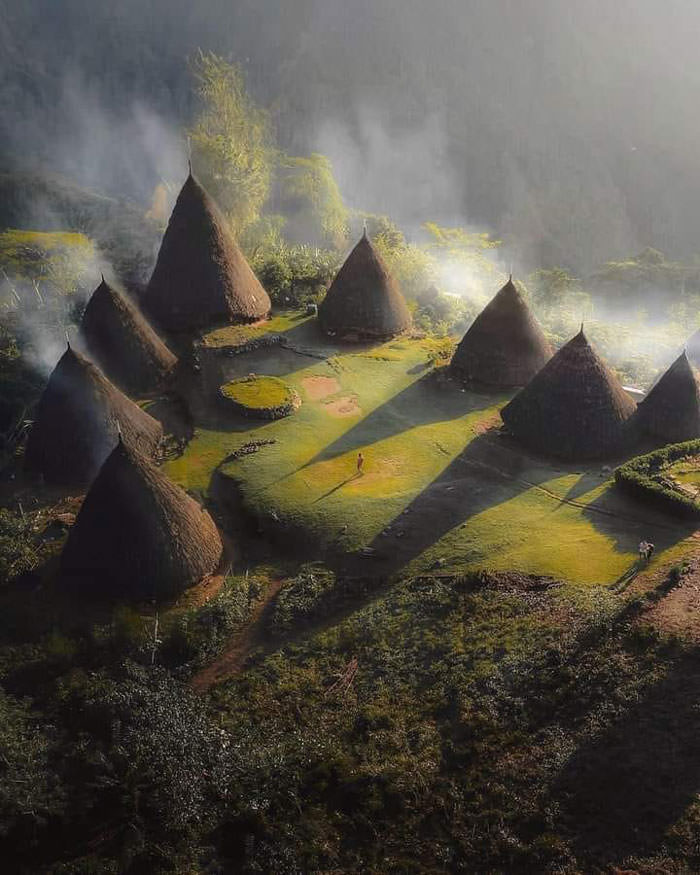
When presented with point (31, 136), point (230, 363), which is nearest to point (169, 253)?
point (230, 363)

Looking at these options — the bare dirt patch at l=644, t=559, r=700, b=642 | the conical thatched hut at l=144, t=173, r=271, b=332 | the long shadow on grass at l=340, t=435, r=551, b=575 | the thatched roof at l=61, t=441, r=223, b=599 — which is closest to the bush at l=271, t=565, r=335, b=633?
the long shadow on grass at l=340, t=435, r=551, b=575

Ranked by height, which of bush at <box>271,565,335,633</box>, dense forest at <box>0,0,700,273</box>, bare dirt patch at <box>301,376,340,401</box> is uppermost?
dense forest at <box>0,0,700,273</box>

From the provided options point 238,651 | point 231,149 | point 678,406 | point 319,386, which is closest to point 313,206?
point 231,149

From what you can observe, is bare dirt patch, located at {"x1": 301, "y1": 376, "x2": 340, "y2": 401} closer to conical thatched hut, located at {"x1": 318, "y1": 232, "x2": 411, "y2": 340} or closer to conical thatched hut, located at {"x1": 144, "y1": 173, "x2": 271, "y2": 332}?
conical thatched hut, located at {"x1": 318, "y1": 232, "x2": 411, "y2": 340}

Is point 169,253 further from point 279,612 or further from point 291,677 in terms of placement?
point 291,677

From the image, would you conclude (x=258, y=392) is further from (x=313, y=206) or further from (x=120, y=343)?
(x=313, y=206)

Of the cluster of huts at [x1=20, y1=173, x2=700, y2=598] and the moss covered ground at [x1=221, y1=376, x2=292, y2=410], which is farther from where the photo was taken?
the moss covered ground at [x1=221, y1=376, x2=292, y2=410]

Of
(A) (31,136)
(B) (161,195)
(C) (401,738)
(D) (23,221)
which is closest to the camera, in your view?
(C) (401,738)
